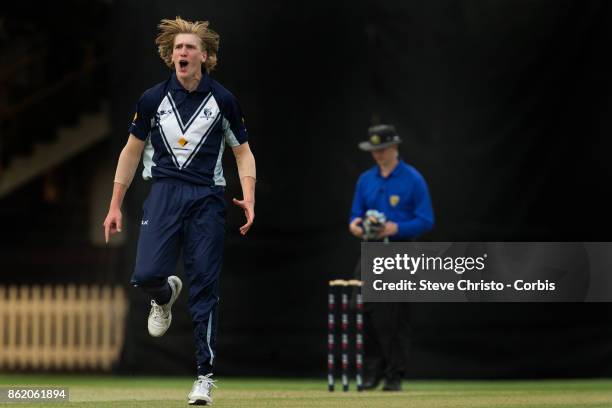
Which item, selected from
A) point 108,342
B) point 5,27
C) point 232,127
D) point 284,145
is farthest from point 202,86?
point 5,27

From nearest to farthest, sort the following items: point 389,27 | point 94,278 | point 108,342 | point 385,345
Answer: point 385,345, point 389,27, point 108,342, point 94,278

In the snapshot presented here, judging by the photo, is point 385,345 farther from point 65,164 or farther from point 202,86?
point 65,164

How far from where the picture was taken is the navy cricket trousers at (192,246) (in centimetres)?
794

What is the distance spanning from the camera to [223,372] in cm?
1303

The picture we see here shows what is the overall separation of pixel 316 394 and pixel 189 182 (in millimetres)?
2523

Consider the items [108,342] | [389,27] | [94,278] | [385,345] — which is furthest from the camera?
[94,278]

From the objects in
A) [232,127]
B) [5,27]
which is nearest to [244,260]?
[232,127]

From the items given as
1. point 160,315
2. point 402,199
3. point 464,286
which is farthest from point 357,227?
point 160,315

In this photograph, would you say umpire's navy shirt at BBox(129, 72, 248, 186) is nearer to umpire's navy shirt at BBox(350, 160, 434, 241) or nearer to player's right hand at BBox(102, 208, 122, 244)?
player's right hand at BBox(102, 208, 122, 244)

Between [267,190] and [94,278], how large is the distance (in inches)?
360

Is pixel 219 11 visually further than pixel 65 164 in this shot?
No

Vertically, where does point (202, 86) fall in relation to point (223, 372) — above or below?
above

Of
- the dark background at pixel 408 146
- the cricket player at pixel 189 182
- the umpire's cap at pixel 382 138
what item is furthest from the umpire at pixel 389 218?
the cricket player at pixel 189 182

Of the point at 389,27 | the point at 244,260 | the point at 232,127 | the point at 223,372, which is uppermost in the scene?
the point at 389,27
